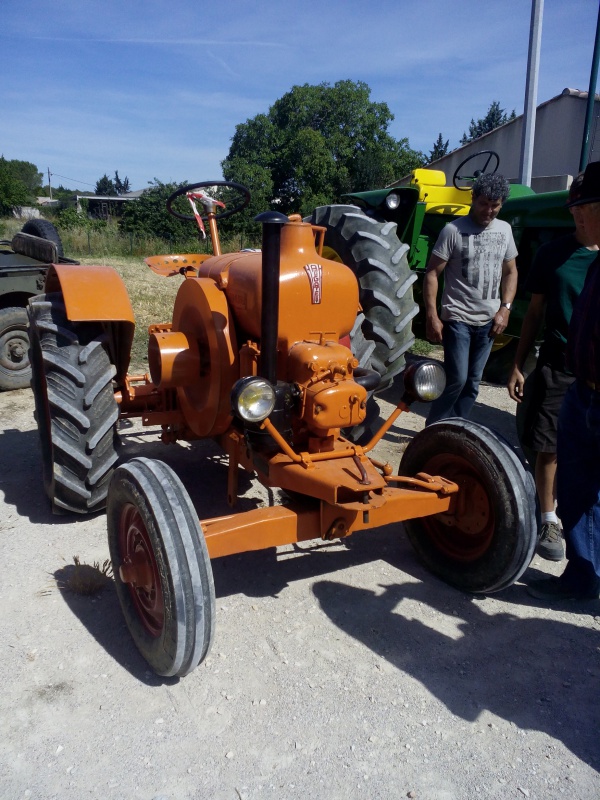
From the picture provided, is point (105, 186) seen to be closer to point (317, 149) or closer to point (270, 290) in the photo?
point (317, 149)

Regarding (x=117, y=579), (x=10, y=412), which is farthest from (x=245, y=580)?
(x=10, y=412)

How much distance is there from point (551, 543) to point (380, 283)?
1.93m

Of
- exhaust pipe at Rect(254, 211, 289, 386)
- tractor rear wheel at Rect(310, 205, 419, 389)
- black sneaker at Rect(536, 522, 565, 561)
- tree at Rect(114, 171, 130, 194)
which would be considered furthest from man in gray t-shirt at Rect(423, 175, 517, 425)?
tree at Rect(114, 171, 130, 194)

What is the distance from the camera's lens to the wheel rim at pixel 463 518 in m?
2.89

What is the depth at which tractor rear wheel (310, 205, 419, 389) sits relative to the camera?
4.30 metres

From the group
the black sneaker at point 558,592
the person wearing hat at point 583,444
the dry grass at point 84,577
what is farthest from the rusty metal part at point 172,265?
the black sneaker at point 558,592

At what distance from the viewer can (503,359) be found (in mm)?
5930

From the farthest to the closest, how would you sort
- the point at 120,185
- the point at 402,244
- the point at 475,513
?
the point at 120,185
the point at 402,244
the point at 475,513

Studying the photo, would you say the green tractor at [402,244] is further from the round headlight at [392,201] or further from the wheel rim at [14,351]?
the wheel rim at [14,351]

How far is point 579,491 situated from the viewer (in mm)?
2816

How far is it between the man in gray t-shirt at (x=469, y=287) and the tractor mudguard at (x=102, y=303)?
185 cm

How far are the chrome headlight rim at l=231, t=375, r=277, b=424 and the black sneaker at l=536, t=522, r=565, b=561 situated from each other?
5.94 ft

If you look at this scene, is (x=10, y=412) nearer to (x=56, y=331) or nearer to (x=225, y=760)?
(x=56, y=331)

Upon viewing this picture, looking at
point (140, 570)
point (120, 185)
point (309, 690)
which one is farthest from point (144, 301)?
point (120, 185)
